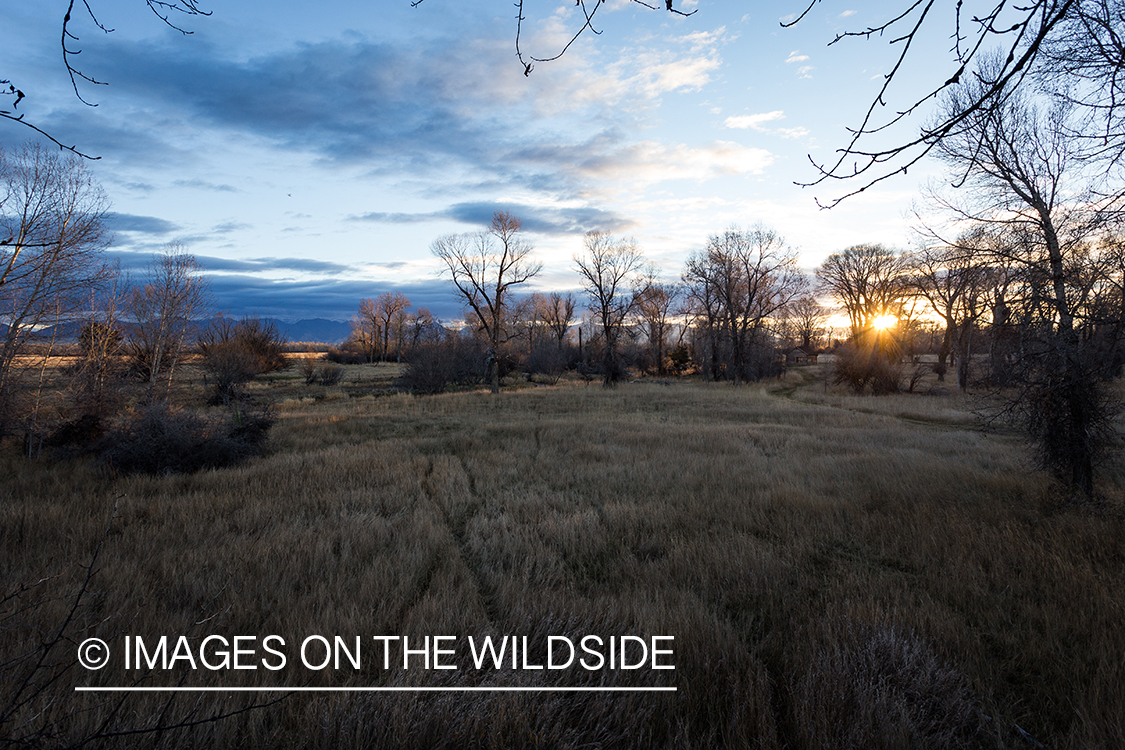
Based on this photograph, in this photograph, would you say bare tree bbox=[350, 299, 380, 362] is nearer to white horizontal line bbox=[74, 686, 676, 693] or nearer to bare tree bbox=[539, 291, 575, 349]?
bare tree bbox=[539, 291, 575, 349]

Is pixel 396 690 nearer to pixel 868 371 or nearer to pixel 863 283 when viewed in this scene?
pixel 868 371

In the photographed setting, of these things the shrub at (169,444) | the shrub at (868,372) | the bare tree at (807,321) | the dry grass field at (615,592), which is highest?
the bare tree at (807,321)

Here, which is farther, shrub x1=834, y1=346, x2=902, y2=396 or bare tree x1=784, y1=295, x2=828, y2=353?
bare tree x1=784, y1=295, x2=828, y2=353

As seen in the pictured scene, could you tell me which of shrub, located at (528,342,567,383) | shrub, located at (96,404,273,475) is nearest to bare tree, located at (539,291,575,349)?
shrub, located at (528,342,567,383)

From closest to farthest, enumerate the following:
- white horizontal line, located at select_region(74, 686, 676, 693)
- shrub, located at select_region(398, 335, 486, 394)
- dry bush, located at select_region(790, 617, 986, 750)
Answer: dry bush, located at select_region(790, 617, 986, 750) < white horizontal line, located at select_region(74, 686, 676, 693) < shrub, located at select_region(398, 335, 486, 394)

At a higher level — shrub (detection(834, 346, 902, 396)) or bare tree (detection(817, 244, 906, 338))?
bare tree (detection(817, 244, 906, 338))

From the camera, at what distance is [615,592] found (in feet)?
16.0

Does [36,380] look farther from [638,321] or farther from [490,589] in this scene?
[638,321]

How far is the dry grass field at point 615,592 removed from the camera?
2.87 m

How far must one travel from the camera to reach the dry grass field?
2865 mm

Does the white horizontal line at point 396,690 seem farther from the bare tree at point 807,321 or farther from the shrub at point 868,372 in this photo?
the bare tree at point 807,321

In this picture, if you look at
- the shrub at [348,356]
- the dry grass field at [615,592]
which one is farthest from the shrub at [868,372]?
Answer: the shrub at [348,356]

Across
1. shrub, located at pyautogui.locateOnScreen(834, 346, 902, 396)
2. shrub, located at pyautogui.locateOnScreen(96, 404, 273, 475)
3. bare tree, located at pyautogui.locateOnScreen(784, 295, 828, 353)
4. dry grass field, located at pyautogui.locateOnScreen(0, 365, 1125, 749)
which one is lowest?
dry grass field, located at pyautogui.locateOnScreen(0, 365, 1125, 749)

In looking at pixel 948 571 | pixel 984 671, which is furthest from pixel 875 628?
pixel 948 571
